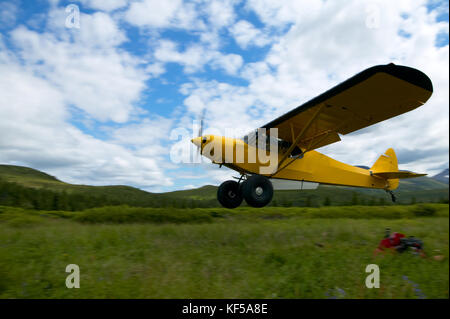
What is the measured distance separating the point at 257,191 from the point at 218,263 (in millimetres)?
4133

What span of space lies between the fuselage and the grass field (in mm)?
3055

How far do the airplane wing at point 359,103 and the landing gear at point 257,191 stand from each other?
2.24 metres

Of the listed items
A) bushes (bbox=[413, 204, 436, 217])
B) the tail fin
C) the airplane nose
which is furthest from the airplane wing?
bushes (bbox=[413, 204, 436, 217])

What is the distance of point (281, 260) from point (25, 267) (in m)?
4.31

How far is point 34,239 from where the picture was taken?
5.38 metres

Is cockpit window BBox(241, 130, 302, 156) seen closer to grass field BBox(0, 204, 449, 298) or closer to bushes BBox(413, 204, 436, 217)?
grass field BBox(0, 204, 449, 298)

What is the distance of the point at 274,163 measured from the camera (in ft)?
31.3

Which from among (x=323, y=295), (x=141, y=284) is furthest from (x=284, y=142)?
(x=141, y=284)

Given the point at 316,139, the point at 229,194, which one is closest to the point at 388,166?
the point at 316,139

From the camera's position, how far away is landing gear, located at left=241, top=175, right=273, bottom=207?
26.7 feet

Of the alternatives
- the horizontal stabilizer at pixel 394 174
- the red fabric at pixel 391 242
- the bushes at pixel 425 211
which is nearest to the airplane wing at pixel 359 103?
the red fabric at pixel 391 242

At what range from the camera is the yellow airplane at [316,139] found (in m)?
6.15

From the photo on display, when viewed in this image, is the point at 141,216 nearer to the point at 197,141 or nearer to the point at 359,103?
the point at 197,141
